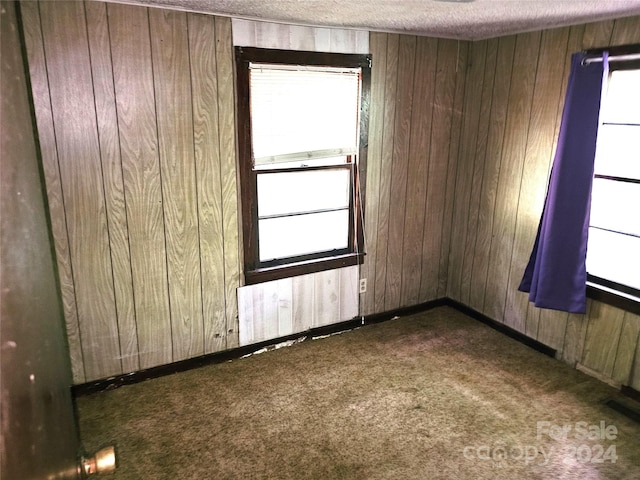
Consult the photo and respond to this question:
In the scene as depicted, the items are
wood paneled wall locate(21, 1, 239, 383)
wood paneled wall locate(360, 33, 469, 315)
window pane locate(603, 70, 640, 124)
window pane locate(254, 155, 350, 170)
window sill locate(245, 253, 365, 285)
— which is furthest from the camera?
wood paneled wall locate(360, 33, 469, 315)

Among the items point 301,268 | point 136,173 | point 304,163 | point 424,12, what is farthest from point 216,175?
point 424,12

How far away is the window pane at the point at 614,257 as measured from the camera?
2707mm

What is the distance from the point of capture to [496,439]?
7.79 ft

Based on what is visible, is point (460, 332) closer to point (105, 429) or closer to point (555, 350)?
point (555, 350)

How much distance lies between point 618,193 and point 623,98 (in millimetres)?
539

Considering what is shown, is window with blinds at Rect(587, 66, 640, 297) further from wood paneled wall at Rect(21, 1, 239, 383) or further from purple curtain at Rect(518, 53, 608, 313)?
wood paneled wall at Rect(21, 1, 239, 383)

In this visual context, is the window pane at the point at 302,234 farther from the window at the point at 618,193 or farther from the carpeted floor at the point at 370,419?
the window at the point at 618,193

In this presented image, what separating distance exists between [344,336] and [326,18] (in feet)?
6.89

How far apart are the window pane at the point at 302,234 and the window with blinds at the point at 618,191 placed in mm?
1575

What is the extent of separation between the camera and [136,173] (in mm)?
2543

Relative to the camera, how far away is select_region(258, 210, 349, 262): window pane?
10.0 ft

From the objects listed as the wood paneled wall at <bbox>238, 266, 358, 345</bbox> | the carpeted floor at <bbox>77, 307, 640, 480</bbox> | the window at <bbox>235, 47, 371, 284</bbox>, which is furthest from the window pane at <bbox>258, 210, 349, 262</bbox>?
the carpeted floor at <bbox>77, 307, 640, 480</bbox>

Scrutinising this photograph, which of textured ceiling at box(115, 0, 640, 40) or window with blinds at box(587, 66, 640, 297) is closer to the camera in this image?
textured ceiling at box(115, 0, 640, 40)

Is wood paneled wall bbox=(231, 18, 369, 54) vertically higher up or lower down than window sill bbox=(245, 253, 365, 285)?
higher up
